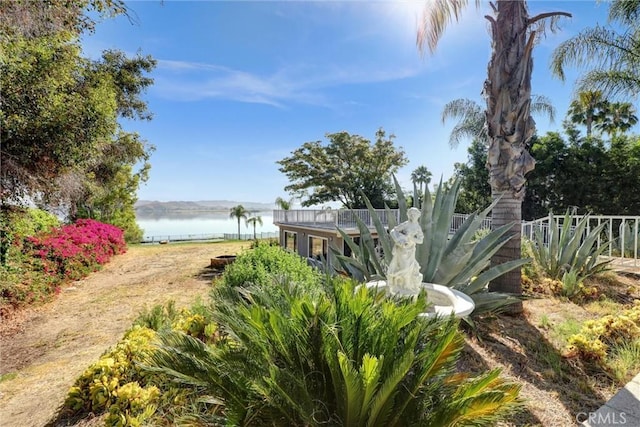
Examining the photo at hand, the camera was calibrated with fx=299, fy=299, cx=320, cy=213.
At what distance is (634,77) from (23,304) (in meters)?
18.9

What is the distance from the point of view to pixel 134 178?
21109 mm

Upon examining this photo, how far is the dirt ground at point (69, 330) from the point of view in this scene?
10.3ft

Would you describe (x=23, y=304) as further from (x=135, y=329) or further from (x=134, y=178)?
(x=134, y=178)

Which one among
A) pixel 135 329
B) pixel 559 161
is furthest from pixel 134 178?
pixel 559 161

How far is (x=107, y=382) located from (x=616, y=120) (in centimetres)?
2626

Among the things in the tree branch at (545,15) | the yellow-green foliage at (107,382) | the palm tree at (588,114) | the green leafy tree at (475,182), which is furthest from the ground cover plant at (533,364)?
the palm tree at (588,114)

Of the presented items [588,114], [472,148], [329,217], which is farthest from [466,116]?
[329,217]

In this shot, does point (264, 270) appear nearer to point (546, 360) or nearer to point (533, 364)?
point (533, 364)

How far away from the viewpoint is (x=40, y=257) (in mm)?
8086

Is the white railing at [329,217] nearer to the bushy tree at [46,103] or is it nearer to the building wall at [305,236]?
the building wall at [305,236]

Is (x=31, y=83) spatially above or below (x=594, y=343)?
above

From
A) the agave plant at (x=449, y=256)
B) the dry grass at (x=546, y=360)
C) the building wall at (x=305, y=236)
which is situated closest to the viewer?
the dry grass at (x=546, y=360)

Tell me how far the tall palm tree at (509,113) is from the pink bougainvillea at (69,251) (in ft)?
35.3

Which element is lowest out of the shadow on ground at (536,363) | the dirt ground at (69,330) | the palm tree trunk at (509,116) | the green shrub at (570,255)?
the dirt ground at (69,330)
